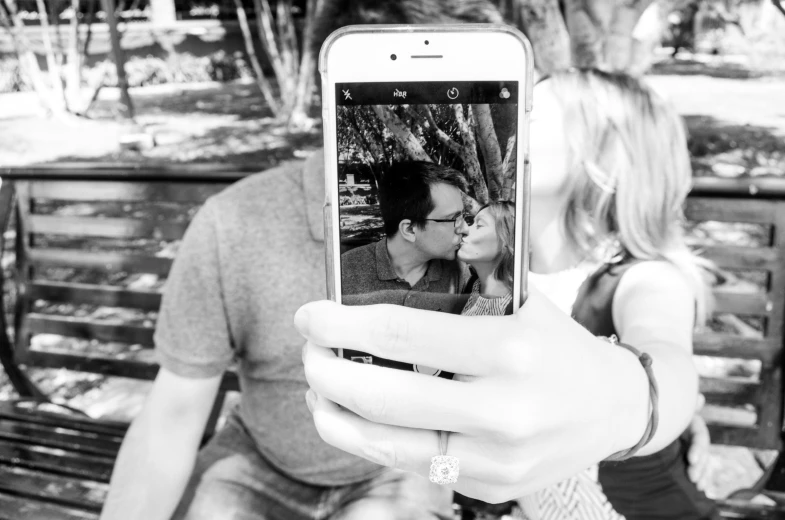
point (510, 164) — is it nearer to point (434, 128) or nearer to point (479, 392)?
point (434, 128)

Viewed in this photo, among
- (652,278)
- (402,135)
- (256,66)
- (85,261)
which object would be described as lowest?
(85,261)

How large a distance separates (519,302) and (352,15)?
105 centimetres

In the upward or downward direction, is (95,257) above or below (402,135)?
below

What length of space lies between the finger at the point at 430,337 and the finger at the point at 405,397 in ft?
0.07

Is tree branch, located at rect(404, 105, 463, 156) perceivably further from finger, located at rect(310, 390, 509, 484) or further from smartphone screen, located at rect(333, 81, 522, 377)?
finger, located at rect(310, 390, 509, 484)

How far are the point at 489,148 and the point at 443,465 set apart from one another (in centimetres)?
43

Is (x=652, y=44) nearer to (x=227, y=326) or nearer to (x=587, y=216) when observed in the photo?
(x=587, y=216)

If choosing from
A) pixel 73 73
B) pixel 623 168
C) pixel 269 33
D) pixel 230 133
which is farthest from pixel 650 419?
pixel 73 73

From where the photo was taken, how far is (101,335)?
8.71 feet

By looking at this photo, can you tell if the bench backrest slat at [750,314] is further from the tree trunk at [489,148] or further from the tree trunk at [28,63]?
the tree trunk at [28,63]

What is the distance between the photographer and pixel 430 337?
728mm

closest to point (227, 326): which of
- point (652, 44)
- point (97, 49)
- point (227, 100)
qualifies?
point (652, 44)

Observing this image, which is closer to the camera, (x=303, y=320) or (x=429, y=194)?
(x=303, y=320)

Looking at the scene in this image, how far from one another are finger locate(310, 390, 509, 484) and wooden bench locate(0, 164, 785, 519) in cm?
142
